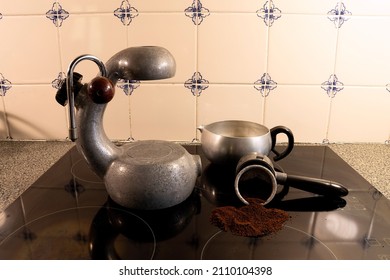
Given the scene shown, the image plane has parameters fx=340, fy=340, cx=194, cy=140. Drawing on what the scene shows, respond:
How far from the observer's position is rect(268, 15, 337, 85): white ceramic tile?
0.92 metres

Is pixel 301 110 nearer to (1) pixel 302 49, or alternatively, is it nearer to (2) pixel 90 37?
(1) pixel 302 49

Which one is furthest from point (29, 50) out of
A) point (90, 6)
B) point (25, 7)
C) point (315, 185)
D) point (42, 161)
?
point (315, 185)

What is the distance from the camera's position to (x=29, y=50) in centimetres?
96

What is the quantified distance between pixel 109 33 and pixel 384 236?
0.80m

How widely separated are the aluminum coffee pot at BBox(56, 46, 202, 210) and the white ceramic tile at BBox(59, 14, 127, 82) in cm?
36

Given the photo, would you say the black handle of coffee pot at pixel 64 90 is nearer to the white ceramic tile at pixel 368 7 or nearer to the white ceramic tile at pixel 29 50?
the white ceramic tile at pixel 29 50

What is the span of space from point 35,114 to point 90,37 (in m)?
0.28

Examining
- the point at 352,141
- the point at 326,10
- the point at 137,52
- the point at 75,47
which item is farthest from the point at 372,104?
the point at 75,47

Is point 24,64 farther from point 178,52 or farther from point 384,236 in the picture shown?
point 384,236

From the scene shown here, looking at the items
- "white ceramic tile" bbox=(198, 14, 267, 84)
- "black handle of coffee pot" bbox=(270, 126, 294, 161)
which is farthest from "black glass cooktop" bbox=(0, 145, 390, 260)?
"white ceramic tile" bbox=(198, 14, 267, 84)

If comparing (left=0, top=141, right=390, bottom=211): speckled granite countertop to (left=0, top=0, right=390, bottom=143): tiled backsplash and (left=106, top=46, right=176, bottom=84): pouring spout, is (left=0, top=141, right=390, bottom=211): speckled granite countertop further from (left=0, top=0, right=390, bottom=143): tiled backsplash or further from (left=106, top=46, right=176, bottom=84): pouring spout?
(left=106, top=46, right=176, bottom=84): pouring spout

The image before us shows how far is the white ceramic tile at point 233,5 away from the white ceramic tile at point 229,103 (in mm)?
203

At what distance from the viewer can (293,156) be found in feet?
2.91

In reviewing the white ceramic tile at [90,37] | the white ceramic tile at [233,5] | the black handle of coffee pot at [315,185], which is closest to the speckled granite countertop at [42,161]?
the black handle of coffee pot at [315,185]
